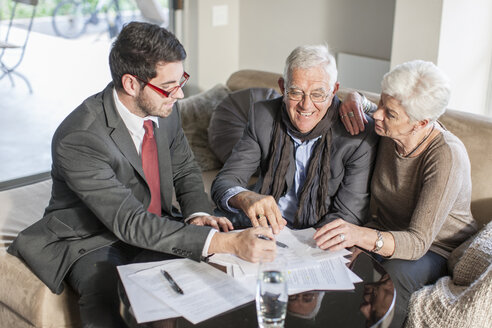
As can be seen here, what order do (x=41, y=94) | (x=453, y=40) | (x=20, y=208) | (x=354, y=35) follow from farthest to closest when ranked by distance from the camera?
(x=354, y=35) < (x=41, y=94) < (x=453, y=40) < (x=20, y=208)

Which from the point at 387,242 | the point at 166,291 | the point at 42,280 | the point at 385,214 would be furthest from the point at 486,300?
the point at 42,280

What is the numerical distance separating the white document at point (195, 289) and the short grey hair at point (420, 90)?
0.82 m

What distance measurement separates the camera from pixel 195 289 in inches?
65.1

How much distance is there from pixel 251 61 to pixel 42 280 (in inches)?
117

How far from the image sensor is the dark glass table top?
5.04 feet

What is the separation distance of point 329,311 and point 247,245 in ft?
1.02

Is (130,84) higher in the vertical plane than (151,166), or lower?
higher

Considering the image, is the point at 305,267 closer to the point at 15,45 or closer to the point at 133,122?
the point at 133,122

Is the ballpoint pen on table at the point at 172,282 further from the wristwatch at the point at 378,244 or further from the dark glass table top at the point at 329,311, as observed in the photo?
the wristwatch at the point at 378,244

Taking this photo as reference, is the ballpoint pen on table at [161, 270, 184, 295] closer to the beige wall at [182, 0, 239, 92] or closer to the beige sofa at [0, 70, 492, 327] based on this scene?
the beige sofa at [0, 70, 492, 327]

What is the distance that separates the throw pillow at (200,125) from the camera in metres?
3.35

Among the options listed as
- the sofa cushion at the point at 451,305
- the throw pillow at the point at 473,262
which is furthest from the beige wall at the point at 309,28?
the sofa cushion at the point at 451,305

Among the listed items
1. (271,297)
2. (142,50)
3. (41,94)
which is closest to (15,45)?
(41,94)

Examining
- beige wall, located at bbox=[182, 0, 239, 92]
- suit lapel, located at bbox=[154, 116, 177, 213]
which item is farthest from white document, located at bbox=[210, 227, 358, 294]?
beige wall, located at bbox=[182, 0, 239, 92]
